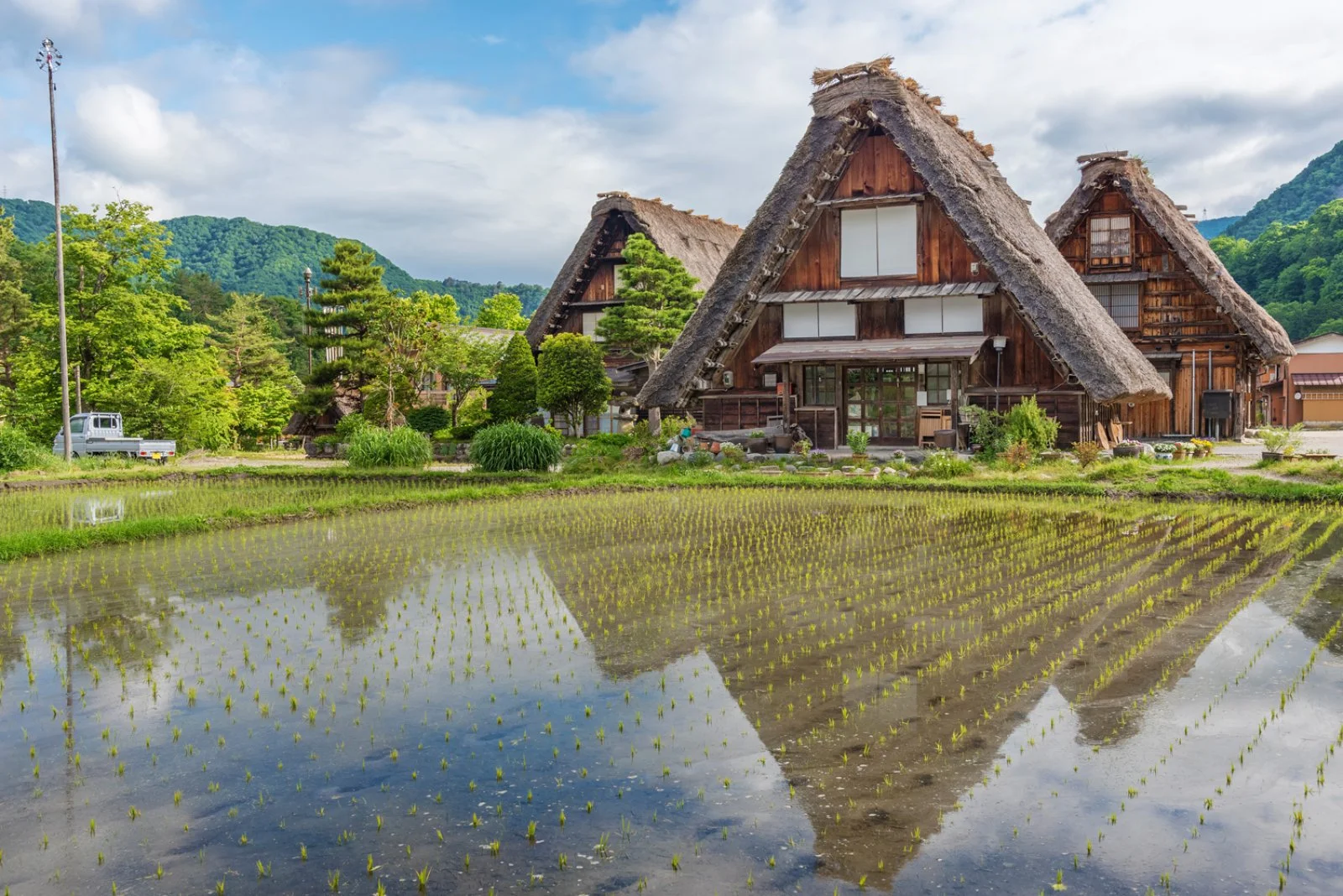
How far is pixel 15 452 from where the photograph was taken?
23.2 metres

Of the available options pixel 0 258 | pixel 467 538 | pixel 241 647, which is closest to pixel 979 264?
pixel 467 538

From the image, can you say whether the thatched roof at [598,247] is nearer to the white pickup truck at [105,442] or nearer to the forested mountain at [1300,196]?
the white pickup truck at [105,442]

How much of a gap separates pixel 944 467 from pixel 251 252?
299 ft

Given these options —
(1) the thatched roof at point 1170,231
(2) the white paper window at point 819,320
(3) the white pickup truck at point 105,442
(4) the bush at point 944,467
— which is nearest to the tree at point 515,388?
(2) the white paper window at point 819,320

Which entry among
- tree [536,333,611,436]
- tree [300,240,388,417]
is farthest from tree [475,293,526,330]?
tree [536,333,611,436]

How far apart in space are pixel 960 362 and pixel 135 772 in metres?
18.9

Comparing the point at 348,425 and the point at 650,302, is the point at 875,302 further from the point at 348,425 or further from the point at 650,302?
the point at 348,425

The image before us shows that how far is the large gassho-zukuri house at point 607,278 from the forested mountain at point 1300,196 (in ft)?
178

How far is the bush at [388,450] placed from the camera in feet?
72.5

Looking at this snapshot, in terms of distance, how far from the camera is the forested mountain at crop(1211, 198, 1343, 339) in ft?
153

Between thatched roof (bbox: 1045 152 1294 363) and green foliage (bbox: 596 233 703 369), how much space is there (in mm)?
10068

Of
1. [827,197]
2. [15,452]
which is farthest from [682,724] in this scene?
[15,452]

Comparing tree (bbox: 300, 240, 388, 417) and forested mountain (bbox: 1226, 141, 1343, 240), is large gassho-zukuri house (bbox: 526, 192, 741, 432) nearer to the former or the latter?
tree (bbox: 300, 240, 388, 417)

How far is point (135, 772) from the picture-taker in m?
4.82
